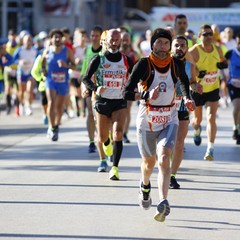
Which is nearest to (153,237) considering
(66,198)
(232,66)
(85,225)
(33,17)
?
(85,225)

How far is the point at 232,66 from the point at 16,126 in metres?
6.22

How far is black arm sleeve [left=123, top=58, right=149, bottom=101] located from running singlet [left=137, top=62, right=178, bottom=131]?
107mm

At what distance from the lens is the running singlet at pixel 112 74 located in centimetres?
1304

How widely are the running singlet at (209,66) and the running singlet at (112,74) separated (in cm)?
209

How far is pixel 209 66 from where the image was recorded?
1501 centimetres

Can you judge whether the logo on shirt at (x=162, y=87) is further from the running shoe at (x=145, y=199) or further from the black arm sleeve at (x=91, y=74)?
the black arm sleeve at (x=91, y=74)

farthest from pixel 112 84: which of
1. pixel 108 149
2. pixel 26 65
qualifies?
pixel 26 65

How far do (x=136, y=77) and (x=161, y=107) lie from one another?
0.39 meters

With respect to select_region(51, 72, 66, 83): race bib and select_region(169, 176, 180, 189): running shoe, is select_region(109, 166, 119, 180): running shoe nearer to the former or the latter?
select_region(169, 176, 180, 189): running shoe

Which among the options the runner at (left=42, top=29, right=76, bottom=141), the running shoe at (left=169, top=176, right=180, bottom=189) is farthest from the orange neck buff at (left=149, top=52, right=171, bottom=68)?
the runner at (left=42, top=29, right=76, bottom=141)

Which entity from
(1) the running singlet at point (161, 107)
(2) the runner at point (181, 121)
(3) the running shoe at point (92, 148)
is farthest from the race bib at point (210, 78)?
(1) the running singlet at point (161, 107)

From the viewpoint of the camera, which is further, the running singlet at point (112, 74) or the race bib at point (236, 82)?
the race bib at point (236, 82)

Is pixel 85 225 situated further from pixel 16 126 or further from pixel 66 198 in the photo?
pixel 16 126

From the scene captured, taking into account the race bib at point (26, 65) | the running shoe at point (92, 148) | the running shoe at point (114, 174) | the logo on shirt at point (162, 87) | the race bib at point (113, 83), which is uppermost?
the logo on shirt at point (162, 87)
